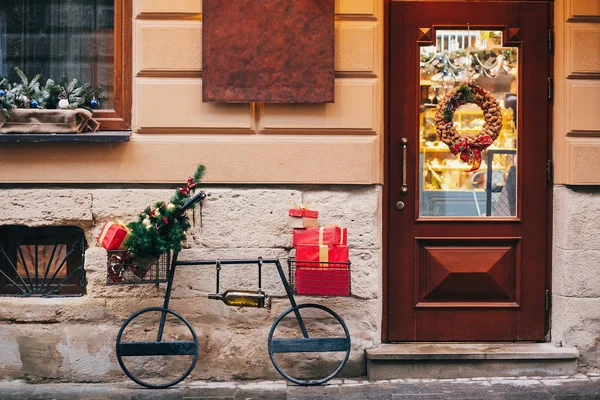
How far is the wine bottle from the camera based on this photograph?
19.0ft

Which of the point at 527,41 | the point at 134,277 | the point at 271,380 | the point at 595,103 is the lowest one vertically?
the point at 271,380

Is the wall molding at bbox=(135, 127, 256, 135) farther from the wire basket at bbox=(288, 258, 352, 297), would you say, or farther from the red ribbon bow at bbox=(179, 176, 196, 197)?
the wire basket at bbox=(288, 258, 352, 297)

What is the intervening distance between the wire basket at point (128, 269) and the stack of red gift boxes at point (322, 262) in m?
0.95

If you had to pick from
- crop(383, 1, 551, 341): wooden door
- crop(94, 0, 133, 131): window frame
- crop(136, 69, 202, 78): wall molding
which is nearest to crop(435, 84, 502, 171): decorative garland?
crop(383, 1, 551, 341): wooden door

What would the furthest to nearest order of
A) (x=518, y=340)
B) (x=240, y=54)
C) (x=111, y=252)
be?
(x=518, y=340)
(x=240, y=54)
(x=111, y=252)

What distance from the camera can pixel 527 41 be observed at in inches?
250

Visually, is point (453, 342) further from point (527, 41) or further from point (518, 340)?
point (527, 41)

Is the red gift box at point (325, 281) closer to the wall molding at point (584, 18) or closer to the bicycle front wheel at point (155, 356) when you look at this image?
the bicycle front wheel at point (155, 356)

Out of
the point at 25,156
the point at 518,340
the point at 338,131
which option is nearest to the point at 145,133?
the point at 25,156

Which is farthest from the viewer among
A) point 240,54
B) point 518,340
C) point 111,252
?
point 518,340

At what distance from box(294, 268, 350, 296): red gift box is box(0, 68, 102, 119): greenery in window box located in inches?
80.1

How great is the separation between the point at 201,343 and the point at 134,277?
0.82 m

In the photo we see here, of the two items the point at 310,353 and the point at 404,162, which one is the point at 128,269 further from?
Answer: the point at 404,162

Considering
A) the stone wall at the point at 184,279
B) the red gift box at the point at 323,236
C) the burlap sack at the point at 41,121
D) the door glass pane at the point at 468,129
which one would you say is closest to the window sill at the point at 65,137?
the burlap sack at the point at 41,121
